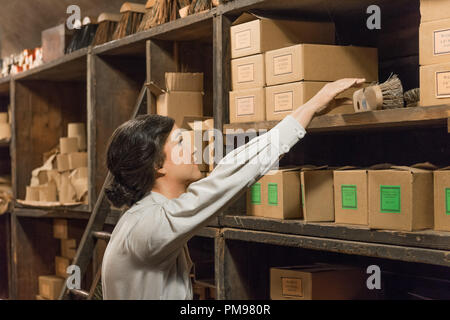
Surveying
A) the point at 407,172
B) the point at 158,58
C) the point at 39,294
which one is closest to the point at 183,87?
the point at 158,58

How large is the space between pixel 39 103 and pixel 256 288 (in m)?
2.88

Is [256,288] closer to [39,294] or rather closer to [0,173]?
[39,294]

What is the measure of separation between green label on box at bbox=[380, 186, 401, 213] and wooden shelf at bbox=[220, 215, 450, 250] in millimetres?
81

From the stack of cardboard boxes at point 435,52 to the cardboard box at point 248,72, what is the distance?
743 millimetres

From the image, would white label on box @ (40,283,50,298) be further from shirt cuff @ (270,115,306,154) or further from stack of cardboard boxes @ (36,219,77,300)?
shirt cuff @ (270,115,306,154)

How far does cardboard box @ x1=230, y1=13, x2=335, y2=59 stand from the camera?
8.72 ft

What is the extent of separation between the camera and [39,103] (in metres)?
5.07

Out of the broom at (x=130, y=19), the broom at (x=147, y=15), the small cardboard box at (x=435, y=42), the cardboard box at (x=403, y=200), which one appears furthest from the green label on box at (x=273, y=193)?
the broom at (x=130, y=19)

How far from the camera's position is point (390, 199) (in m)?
2.22

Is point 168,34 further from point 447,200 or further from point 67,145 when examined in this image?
point 447,200

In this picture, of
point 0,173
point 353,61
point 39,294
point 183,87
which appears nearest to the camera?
point 353,61

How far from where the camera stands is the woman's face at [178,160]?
1.91 m

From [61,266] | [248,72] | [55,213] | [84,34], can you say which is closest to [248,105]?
[248,72]

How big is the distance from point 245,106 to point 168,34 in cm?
81
